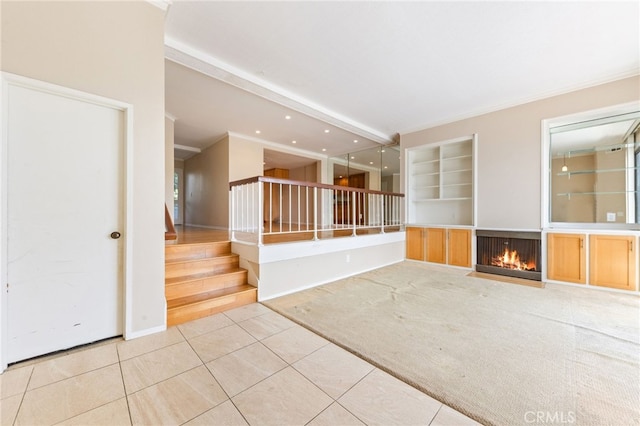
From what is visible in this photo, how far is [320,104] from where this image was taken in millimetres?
4492

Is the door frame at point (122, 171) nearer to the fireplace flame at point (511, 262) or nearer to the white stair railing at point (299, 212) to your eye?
the white stair railing at point (299, 212)

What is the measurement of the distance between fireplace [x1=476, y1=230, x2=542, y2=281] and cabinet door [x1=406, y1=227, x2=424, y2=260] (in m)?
1.04

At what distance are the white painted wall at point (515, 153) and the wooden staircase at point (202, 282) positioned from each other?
14.7ft

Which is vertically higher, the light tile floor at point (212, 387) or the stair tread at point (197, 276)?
the stair tread at point (197, 276)

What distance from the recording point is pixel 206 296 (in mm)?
2754

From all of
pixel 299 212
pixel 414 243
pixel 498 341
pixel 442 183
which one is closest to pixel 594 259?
pixel 442 183

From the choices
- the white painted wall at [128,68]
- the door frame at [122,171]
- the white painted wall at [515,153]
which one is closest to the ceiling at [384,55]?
the white painted wall at [515,153]

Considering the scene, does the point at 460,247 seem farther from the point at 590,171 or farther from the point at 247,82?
the point at 247,82

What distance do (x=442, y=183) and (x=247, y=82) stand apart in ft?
14.2

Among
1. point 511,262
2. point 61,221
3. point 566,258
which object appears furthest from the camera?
point 511,262

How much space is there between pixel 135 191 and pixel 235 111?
116 inches

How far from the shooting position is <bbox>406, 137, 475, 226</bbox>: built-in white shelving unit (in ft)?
16.7

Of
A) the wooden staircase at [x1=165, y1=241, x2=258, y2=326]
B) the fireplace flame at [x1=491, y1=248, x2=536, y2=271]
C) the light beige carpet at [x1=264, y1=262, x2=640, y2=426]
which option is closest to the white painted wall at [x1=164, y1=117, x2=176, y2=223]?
the wooden staircase at [x1=165, y1=241, x2=258, y2=326]

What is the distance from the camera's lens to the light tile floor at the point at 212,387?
1311 mm
